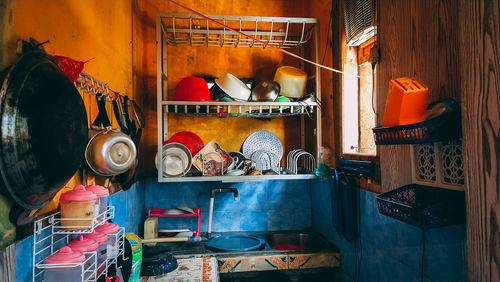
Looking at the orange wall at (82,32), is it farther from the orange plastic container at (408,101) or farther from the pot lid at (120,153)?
the orange plastic container at (408,101)

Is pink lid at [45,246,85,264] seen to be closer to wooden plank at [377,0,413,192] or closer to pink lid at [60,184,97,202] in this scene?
pink lid at [60,184,97,202]

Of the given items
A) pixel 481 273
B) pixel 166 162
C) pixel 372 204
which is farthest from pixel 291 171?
pixel 481 273

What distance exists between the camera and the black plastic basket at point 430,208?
3.05 ft

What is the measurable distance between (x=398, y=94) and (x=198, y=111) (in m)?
1.24

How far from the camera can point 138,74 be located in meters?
2.20

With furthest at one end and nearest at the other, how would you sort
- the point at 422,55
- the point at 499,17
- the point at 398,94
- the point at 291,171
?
the point at 291,171, the point at 422,55, the point at 398,94, the point at 499,17

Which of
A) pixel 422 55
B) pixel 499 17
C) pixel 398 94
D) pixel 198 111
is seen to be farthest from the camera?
pixel 198 111

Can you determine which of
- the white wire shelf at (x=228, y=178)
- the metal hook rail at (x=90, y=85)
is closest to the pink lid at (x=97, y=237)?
the metal hook rail at (x=90, y=85)

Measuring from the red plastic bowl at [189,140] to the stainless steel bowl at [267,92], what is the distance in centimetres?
57

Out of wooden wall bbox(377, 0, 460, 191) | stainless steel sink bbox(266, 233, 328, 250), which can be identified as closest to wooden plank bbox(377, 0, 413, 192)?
wooden wall bbox(377, 0, 460, 191)

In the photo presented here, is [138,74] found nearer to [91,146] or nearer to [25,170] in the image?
[91,146]

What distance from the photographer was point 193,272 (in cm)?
163

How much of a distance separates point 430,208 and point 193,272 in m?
1.24

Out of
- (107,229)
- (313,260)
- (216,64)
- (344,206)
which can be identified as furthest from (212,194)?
(107,229)
